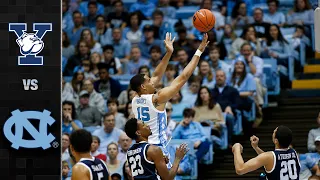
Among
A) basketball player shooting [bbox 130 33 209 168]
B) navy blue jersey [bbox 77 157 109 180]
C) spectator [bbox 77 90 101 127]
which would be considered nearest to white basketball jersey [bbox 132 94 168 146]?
basketball player shooting [bbox 130 33 209 168]

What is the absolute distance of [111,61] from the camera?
59.7 ft

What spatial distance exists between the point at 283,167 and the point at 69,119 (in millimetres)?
6825

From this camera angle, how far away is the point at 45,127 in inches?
459

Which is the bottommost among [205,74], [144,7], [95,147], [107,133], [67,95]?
[95,147]

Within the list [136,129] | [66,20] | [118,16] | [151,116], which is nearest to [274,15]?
[118,16]

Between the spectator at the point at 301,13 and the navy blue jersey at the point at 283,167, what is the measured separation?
30.3ft

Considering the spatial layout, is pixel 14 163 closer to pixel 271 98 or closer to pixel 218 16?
pixel 271 98

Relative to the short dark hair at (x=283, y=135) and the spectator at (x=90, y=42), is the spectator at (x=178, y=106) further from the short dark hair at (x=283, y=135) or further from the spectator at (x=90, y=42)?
the short dark hair at (x=283, y=135)

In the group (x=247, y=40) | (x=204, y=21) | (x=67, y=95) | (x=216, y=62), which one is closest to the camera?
(x=204, y=21)

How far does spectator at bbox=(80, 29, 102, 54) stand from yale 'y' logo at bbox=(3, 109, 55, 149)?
24.0 feet

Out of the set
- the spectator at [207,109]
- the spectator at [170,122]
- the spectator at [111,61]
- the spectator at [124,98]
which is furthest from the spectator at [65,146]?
the spectator at [111,61]

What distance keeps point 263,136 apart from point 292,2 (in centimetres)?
514

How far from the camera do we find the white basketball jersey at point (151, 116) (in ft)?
36.0

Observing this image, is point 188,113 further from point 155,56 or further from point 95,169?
point 95,169
